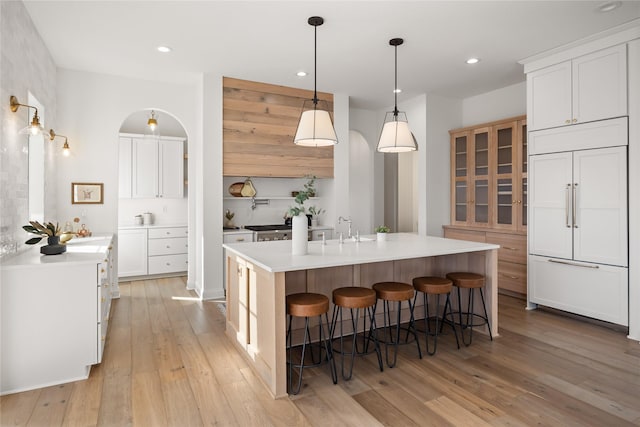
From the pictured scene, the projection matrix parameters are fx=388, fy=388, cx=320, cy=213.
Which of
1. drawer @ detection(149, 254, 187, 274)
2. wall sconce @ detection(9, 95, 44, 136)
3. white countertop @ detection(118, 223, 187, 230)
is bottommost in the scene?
drawer @ detection(149, 254, 187, 274)

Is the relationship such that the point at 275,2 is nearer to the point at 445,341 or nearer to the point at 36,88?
the point at 36,88

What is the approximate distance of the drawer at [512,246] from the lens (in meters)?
4.66

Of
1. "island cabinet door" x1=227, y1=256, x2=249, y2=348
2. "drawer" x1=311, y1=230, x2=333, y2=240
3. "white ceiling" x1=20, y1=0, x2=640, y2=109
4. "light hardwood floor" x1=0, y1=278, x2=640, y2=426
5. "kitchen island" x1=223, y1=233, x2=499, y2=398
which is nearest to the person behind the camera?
"light hardwood floor" x1=0, y1=278, x2=640, y2=426

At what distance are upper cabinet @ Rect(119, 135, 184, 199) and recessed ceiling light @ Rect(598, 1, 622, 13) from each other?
17.8ft

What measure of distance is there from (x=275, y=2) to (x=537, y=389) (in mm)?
3360

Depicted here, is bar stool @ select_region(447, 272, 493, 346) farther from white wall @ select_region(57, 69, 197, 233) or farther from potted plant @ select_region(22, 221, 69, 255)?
white wall @ select_region(57, 69, 197, 233)

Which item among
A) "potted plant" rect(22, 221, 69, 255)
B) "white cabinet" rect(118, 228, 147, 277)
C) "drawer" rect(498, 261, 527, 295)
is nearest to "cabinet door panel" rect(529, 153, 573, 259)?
"drawer" rect(498, 261, 527, 295)

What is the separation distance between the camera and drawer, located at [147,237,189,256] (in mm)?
5977

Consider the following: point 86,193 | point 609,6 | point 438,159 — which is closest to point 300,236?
point 609,6

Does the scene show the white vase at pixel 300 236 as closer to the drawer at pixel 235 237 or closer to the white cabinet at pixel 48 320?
the white cabinet at pixel 48 320

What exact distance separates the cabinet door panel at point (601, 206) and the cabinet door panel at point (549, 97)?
17.8 inches

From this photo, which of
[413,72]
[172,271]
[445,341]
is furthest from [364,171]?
[445,341]

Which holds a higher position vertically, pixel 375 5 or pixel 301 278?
pixel 375 5

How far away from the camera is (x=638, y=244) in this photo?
11.2 feet
